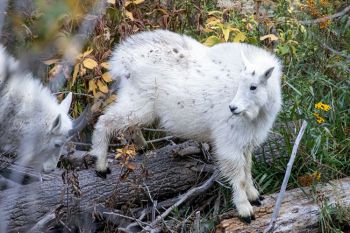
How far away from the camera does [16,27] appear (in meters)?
3.33

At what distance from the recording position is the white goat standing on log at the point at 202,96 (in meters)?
5.40

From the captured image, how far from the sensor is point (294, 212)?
18.3ft

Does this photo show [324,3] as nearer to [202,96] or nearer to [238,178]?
[202,96]

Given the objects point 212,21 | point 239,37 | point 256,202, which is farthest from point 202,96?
point 212,21

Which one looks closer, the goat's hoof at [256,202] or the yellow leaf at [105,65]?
the goat's hoof at [256,202]

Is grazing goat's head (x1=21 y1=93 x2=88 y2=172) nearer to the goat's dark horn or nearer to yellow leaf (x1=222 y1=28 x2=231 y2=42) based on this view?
the goat's dark horn

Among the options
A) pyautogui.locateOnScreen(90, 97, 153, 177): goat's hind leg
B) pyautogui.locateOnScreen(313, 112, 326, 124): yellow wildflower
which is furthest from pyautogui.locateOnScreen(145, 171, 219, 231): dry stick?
pyautogui.locateOnScreen(313, 112, 326, 124): yellow wildflower

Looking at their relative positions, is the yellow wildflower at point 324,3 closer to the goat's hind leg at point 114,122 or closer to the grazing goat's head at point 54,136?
the goat's hind leg at point 114,122

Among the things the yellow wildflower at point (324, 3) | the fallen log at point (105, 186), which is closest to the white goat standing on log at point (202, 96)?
the fallen log at point (105, 186)

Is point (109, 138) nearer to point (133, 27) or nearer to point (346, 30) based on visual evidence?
point (133, 27)

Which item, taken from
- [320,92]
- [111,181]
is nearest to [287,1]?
[320,92]

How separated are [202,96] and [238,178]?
77cm

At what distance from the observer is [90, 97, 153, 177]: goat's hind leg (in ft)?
19.1

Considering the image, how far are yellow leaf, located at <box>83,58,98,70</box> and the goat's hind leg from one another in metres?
0.48
